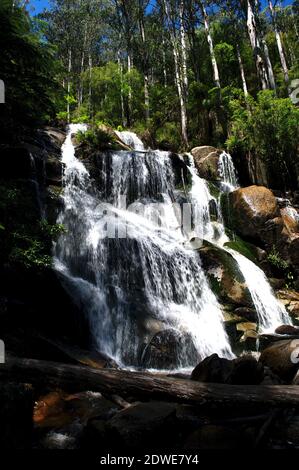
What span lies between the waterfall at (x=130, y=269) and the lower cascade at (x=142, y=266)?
3 centimetres

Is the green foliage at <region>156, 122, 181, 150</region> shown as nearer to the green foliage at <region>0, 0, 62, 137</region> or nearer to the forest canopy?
the forest canopy

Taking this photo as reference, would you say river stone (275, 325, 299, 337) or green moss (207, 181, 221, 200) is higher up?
green moss (207, 181, 221, 200)

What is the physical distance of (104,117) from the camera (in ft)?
104

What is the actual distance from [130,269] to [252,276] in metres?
4.41

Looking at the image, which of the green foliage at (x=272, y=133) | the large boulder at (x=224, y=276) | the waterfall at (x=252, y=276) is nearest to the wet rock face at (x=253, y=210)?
the waterfall at (x=252, y=276)

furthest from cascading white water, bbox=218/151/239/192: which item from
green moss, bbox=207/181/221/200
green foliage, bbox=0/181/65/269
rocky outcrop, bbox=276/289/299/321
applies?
green foliage, bbox=0/181/65/269

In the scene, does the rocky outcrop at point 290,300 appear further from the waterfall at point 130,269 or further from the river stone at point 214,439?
the river stone at point 214,439

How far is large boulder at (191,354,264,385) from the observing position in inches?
262

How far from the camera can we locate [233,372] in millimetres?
6699

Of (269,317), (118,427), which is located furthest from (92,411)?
(269,317)

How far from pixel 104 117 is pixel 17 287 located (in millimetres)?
25367

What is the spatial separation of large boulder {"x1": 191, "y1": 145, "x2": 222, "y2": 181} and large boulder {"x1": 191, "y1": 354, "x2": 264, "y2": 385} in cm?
1269

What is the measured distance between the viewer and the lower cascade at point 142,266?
9.99 m

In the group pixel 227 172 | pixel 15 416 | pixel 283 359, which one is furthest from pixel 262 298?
pixel 15 416
